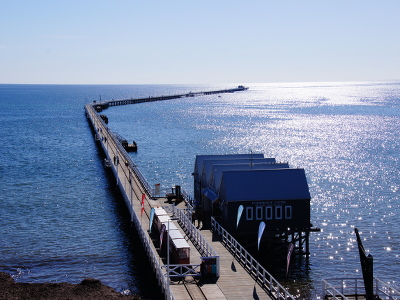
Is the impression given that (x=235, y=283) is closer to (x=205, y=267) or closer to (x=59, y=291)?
(x=205, y=267)

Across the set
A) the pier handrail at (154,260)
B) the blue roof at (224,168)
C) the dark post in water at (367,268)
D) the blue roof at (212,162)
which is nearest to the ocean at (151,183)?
the pier handrail at (154,260)

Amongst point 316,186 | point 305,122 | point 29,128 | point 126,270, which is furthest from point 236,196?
point 305,122

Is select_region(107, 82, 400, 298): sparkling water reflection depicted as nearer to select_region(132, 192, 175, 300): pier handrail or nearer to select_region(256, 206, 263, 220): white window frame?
select_region(256, 206, 263, 220): white window frame

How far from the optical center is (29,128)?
151 meters

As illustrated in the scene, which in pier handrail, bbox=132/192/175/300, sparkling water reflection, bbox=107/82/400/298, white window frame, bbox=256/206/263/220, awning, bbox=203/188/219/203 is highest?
awning, bbox=203/188/219/203

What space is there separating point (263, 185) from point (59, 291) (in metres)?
16.9

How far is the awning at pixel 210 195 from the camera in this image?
146ft

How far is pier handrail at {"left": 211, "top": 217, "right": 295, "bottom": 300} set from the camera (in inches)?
1185

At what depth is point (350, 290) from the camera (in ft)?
118

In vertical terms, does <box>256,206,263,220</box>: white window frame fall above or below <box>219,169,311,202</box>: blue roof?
below

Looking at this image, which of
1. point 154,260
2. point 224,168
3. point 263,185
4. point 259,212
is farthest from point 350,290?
point 224,168

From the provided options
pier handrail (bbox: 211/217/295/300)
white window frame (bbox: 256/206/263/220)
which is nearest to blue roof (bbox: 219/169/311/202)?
white window frame (bbox: 256/206/263/220)

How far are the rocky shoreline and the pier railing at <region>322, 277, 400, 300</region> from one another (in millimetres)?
10939

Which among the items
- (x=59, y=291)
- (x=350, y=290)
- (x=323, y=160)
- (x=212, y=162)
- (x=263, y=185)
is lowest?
(x=323, y=160)
